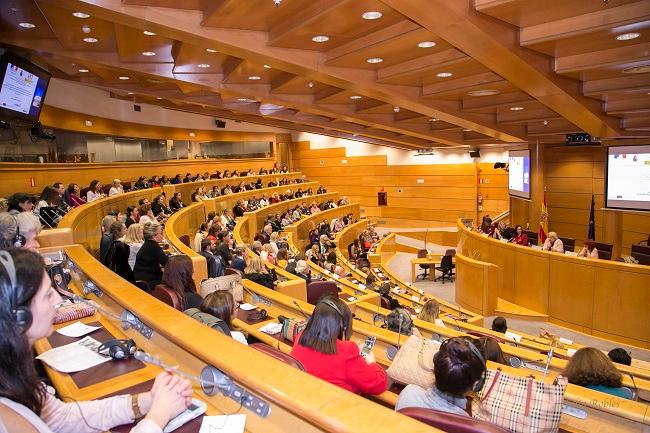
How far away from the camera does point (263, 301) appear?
3.92 meters

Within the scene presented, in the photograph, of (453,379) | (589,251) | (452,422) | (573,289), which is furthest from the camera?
(589,251)

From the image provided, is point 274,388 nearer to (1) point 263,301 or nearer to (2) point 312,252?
(1) point 263,301

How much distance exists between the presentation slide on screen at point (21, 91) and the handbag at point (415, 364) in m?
4.88

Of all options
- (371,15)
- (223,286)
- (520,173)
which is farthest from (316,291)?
(520,173)

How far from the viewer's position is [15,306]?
1141mm

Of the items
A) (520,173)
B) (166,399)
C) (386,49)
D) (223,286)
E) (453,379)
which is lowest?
(223,286)

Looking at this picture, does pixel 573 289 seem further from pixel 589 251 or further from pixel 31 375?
pixel 31 375

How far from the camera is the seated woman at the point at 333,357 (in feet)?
6.99

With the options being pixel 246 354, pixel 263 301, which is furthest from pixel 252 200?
pixel 246 354

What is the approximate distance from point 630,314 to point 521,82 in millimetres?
4582

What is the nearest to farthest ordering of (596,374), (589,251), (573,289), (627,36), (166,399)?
(166,399), (596,374), (627,36), (573,289), (589,251)

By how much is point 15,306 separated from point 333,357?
4.51ft

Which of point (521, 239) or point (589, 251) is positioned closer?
point (589, 251)

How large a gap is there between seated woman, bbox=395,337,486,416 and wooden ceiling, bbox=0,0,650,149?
8.36 ft
